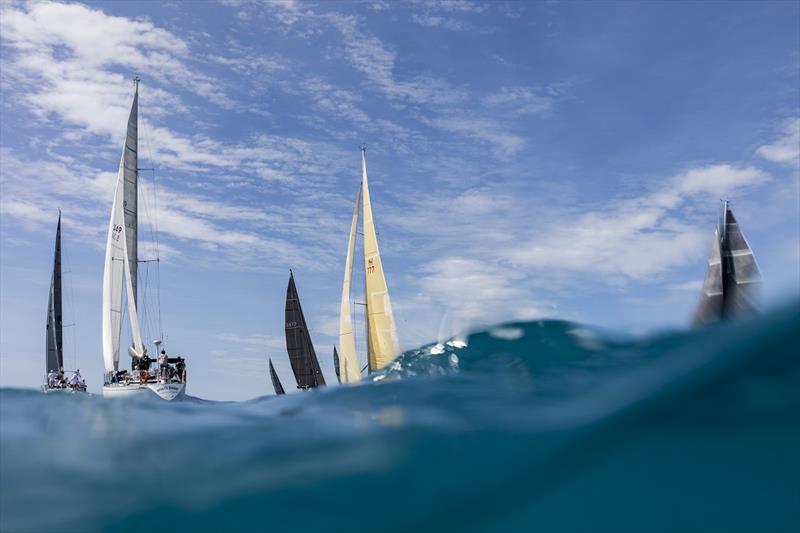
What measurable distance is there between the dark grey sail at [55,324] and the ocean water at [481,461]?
160 ft

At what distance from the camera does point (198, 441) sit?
7.89 metres

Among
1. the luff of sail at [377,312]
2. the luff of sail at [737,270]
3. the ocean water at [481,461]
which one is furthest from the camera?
the luff of sail at [377,312]

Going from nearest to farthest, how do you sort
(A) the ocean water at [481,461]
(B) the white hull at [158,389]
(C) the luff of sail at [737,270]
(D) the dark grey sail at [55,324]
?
(A) the ocean water at [481,461] → (C) the luff of sail at [737,270] → (B) the white hull at [158,389] → (D) the dark grey sail at [55,324]

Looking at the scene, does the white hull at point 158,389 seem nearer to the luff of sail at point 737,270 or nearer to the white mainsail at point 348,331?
the white mainsail at point 348,331

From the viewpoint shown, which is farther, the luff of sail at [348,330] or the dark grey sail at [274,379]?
the dark grey sail at [274,379]

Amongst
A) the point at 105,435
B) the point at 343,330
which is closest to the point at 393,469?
the point at 105,435

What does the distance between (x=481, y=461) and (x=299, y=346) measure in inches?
1673

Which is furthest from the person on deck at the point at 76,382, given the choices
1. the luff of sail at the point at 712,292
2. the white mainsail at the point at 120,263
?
the luff of sail at the point at 712,292

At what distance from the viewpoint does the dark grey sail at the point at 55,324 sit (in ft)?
171

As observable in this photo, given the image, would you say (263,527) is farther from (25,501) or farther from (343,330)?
(343,330)

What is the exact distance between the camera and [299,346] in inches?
1917

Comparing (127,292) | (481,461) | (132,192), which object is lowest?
(481,461)

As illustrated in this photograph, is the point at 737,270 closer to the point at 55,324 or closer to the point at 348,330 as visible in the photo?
the point at 348,330

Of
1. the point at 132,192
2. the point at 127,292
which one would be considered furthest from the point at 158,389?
the point at 132,192
